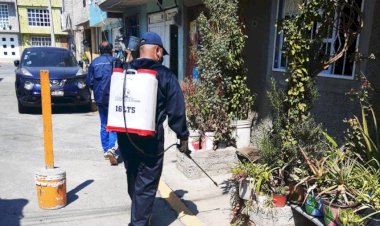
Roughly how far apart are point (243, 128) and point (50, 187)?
2.80 meters

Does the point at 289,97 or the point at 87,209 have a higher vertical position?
the point at 289,97

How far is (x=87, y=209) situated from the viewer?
4.00m

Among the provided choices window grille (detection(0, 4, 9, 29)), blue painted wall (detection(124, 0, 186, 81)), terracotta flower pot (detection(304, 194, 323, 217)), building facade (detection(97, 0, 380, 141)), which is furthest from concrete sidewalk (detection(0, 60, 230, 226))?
window grille (detection(0, 4, 9, 29))

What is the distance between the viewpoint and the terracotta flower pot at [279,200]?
3154mm

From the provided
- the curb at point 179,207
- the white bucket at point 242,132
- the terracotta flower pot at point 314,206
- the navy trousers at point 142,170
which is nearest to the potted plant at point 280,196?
the terracotta flower pot at point 314,206

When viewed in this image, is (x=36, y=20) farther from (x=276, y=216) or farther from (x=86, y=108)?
(x=276, y=216)

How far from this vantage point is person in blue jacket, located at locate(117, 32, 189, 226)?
3209mm

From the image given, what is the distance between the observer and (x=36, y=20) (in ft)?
140

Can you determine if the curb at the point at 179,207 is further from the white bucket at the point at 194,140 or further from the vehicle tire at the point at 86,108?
the vehicle tire at the point at 86,108

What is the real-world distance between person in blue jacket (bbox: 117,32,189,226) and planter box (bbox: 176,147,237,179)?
137 centimetres

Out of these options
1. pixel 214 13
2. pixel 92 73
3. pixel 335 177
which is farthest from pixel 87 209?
pixel 214 13

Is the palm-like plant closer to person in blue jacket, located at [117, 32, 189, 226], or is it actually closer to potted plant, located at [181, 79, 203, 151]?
person in blue jacket, located at [117, 32, 189, 226]

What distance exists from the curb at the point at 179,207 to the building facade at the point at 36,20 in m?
41.6

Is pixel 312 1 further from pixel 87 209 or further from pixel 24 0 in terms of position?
pixel 24 0
